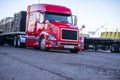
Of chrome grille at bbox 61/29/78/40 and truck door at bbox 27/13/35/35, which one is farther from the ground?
truck door at bbox 27/13/35/35

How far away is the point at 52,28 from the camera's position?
55.4ft

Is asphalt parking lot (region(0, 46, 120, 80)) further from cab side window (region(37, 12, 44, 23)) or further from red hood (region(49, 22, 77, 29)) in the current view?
cab side window (region(37, 12, 44, 23))

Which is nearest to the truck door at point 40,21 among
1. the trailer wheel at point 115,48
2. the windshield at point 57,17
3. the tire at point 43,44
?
the windshield at point 57,17

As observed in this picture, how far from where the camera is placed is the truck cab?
55.1ft

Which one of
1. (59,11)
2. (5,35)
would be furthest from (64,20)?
(5,35)

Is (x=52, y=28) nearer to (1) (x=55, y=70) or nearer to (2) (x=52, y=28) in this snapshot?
(2) (x=52, y=28)

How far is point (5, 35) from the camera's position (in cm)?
2758

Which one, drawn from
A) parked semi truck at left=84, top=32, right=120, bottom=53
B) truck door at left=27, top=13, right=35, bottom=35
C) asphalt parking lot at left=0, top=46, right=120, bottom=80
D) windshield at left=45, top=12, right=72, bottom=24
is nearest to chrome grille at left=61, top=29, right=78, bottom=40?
windshield at left=45, top=12, right=72, bottom=24

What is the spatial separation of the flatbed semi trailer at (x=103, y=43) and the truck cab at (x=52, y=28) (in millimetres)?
8600

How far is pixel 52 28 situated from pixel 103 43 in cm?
1239

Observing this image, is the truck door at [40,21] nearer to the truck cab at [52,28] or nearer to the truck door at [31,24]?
the truck cab at [52,28]

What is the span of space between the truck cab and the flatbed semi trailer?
8.60 metres

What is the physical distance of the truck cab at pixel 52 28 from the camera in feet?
55.1

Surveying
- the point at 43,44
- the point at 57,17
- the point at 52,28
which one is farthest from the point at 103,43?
the point at 52,28
